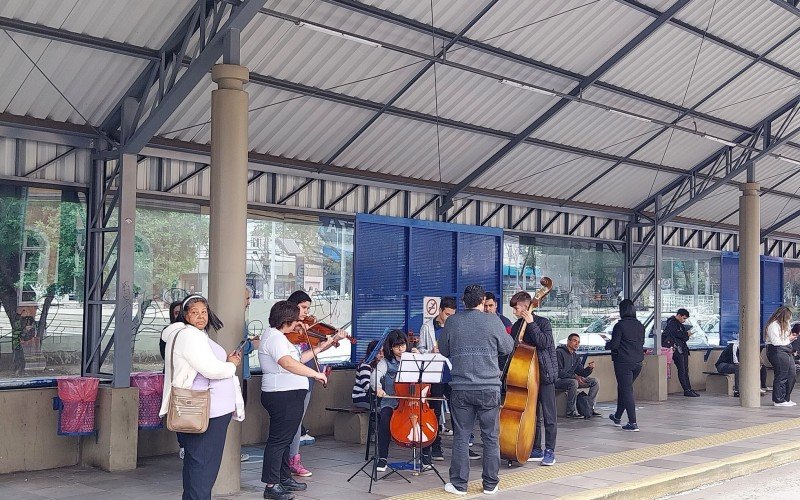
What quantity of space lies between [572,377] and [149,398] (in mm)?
6960

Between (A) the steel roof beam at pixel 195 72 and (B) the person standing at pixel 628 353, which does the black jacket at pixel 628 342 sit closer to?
(B) the person standing at pixel 628 353

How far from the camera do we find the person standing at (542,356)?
973 cm

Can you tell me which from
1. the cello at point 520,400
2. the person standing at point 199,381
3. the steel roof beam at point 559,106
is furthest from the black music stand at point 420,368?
the steel roof beam at point 559,106

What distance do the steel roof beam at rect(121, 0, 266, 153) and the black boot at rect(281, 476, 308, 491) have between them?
3847mm

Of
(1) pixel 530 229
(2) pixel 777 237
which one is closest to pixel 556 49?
(1) pixel 530 229

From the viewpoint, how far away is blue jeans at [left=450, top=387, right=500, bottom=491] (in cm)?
837

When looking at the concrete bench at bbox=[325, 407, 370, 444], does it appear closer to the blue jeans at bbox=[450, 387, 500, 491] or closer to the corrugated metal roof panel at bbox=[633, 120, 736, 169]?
the blue jeans at bbox=[450, 387, 500, 491]

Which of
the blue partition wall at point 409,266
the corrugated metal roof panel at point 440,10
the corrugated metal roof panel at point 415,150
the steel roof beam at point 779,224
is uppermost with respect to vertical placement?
the corrugated metal roof panel at point 440,10

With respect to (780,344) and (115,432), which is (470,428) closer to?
(115,432)

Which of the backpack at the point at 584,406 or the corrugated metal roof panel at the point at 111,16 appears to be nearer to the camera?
the corrugated metal roof panel at the point at 111,16

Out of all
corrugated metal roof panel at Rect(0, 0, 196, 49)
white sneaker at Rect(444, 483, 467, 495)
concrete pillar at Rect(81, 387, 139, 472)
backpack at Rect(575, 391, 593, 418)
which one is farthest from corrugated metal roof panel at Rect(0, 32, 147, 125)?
backpack at Rect(575, 391, 593, 418)

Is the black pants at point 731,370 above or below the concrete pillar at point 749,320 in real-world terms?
below

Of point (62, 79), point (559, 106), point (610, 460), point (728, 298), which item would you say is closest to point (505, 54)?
point (559, 106)

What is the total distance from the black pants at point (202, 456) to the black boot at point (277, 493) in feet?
5.48
